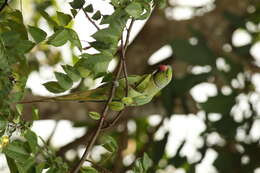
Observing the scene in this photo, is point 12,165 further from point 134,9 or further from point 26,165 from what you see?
point 134,9

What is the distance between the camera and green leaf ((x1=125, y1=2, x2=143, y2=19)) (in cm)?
38

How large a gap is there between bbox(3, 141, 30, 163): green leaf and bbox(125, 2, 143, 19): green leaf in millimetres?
146

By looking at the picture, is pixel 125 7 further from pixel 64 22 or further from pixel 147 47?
pixel 147 47

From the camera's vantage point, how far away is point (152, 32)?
133 cm

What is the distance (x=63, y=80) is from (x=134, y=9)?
0.09 meters

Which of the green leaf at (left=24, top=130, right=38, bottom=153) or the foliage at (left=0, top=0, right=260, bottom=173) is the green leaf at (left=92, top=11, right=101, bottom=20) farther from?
the green leaf at (left=24, top=130, right=38, bottom=153)

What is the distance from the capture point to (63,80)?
0.43 m

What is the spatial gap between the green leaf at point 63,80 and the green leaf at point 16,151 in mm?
60

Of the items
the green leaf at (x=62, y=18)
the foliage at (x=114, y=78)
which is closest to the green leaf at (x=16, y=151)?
the foliage at (x=114, y=78)

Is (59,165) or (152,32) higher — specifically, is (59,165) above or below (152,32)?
above

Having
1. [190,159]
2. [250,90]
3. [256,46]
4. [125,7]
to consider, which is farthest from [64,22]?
[256,46]

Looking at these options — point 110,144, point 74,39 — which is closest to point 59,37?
point 74,39

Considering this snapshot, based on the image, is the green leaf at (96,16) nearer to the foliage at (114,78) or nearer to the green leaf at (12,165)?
the foliage at (114,78)

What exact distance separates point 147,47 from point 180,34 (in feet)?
0.31
